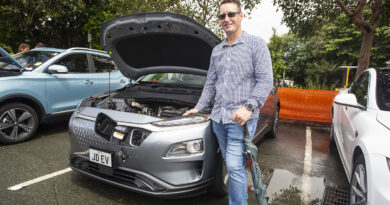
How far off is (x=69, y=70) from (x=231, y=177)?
3.99m

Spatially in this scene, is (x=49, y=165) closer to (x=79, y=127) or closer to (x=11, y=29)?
(x=79, y=127)

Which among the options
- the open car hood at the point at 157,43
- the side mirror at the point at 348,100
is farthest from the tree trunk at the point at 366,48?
the open car hood at the point at 157,43

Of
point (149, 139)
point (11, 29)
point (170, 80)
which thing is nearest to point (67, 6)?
point (11, 29)

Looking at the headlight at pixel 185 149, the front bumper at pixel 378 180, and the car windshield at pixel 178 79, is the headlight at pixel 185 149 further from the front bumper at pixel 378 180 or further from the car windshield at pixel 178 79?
the car windshield at pixel 178 79

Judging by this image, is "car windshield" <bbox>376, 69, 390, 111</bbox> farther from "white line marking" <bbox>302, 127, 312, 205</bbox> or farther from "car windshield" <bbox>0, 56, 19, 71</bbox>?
"car windshield" <bbox>0, 56, 19, 71</bbox>

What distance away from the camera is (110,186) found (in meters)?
2.78

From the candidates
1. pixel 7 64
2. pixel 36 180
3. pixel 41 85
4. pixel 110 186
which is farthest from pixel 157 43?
pixel 7 64

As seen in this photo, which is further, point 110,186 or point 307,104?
point 307,104

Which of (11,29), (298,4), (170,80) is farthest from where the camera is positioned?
(11,29)

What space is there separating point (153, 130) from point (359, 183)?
69.3 inches

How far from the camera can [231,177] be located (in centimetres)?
202

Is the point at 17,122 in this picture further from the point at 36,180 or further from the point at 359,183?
the point at 359,183

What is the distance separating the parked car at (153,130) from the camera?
2.14 meters

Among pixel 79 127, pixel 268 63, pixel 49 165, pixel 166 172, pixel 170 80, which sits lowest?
pixel 49 165
